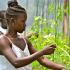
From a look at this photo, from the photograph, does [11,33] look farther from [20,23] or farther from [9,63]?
[9,63]

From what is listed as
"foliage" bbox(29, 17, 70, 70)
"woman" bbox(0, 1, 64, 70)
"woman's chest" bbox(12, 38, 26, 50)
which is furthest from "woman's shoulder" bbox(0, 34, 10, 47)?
"foliage" bbox(29, 17, 70, 70)

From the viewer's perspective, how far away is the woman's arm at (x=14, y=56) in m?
3.41

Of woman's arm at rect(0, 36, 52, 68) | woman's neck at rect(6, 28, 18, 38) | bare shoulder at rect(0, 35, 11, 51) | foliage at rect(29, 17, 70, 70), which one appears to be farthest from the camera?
foliage at rect(29, 17, 70, 70)

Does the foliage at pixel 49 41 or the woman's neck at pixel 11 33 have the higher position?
the woman's neck at pixel 11 33

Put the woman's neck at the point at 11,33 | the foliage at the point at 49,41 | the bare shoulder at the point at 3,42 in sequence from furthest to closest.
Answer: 1. the foliage at the point at 49,41
2. the woman's neck at the point at 11,33
3. the bare shoulder at the point at 3,42

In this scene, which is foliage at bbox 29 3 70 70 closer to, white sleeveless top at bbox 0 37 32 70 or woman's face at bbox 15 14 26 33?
white sleeveless top at bbox 0 37 32 70

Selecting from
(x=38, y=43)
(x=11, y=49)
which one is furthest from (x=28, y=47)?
(x=38, y=43)

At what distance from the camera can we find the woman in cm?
344

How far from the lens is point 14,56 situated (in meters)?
3.49

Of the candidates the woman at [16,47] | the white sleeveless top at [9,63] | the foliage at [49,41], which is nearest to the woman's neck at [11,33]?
the woman at [16,47]

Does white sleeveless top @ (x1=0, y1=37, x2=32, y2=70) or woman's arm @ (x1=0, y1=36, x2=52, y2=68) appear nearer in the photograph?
woman's arm @ (x1=0, y1=36, x2=52, y2=68)

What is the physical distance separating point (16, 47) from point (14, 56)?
19cm

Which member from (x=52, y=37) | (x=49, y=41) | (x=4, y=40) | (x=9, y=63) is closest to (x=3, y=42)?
(x=4, y=40)

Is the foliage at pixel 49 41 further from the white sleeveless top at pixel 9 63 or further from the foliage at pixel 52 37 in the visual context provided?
the white sleeveless top at pixel 9 63
